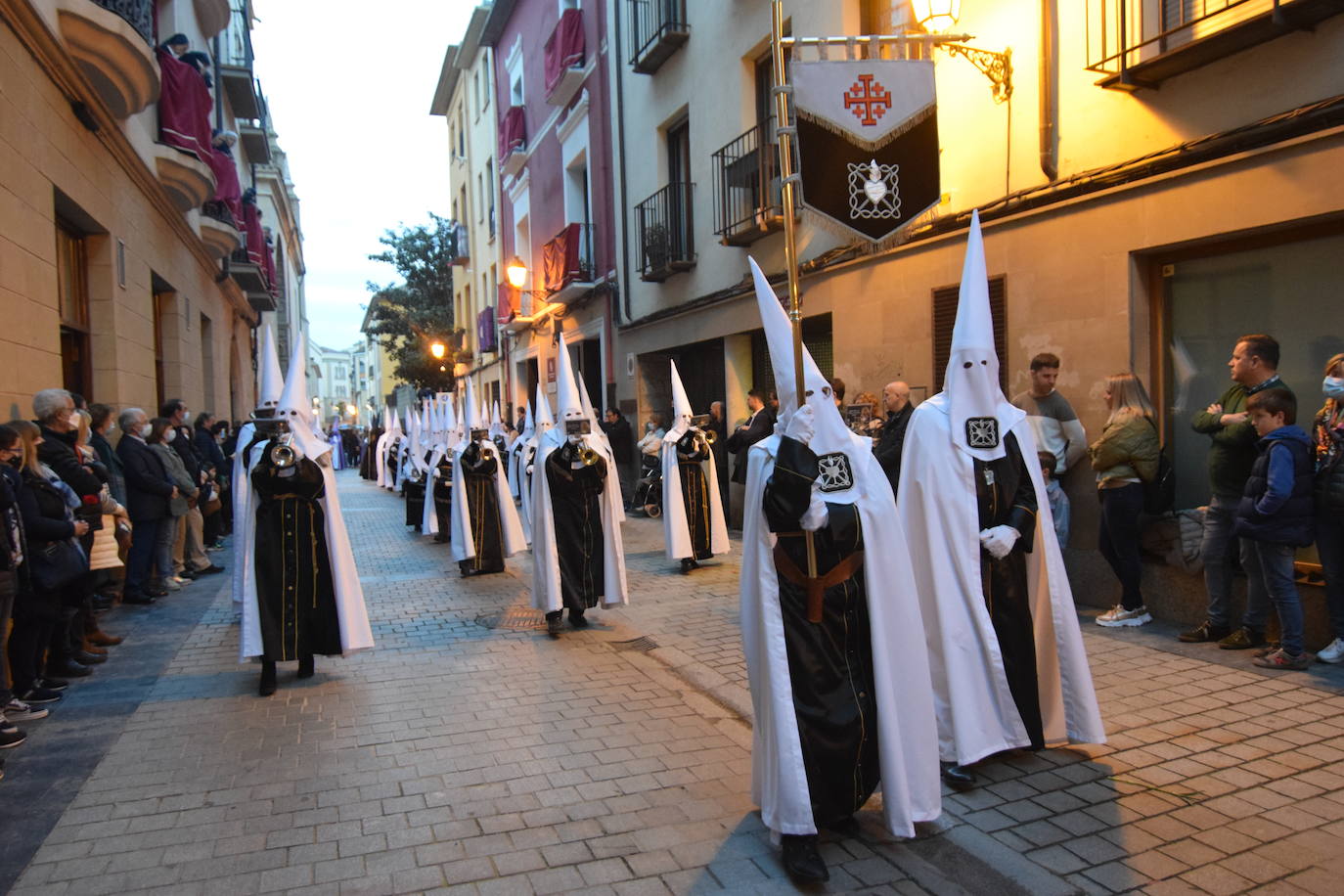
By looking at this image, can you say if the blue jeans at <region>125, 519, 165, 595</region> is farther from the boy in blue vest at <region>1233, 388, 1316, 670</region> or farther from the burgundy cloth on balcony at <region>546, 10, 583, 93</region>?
the burgundy cloth on balcony at <region>546, 10, 583, 93</region>

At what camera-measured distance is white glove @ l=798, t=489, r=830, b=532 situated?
11.3 feet

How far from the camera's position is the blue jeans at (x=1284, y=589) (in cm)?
544

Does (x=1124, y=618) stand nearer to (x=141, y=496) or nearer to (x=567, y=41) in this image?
(x=141, y=496)

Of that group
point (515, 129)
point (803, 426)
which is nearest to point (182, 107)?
point (803, 426)

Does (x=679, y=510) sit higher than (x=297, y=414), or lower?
lower

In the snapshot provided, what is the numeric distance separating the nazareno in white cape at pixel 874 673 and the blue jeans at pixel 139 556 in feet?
25.7

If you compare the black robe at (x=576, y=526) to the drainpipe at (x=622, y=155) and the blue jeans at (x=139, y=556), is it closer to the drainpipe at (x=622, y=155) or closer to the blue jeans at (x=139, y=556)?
the blue jeans at (x=139, y=556)

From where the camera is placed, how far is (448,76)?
112 feet

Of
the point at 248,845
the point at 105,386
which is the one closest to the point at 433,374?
the point at 105,386

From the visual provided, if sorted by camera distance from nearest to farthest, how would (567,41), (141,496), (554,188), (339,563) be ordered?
(339,563)
(141,496)
(567,41)
(554,188)

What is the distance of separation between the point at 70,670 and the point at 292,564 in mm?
1876

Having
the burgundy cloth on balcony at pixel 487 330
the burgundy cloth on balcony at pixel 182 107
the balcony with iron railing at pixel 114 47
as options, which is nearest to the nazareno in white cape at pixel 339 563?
the balcony with iron railing at pixel 114 47

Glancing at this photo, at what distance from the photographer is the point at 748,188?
1248 centimetres

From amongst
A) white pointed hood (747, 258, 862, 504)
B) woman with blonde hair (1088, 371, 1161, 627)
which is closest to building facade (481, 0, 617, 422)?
woman with blonde hair (1088, 371, 1161, 627)
